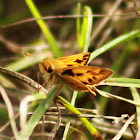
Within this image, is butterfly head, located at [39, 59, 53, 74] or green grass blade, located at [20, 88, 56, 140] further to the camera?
butterfly head, located at [39, 59, 53, 74]

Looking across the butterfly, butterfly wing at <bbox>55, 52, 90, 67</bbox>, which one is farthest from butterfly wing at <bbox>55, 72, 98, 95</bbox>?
butterfly wing at <bbox>55, 52, 90, 67</bbox>

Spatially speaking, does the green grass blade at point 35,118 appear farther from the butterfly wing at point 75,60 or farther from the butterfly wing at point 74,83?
the butterfly wing at point 75,60

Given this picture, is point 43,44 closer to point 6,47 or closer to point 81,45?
point 6,47

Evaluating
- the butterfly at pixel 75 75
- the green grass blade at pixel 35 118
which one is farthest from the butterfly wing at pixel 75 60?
the green grass blade at pixel 35 118

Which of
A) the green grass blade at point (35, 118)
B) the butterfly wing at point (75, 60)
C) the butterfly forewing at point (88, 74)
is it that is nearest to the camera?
the green grass blade at point (35, 118)

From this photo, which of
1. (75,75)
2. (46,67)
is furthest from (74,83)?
(46,67)

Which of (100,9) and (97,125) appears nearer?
(97,125)

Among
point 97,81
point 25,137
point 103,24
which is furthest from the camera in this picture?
point 103,24

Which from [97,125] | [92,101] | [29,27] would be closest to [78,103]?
[92,101]

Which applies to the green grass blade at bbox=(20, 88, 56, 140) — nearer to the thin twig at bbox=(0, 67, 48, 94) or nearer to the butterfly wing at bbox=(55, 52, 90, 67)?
the thin twig at bbox=(0, 67, 48, 94)

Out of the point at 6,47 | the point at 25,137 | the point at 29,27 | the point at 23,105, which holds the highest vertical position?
the point at 29,27

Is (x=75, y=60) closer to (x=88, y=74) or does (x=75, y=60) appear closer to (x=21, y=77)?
(x=88, y=74)
